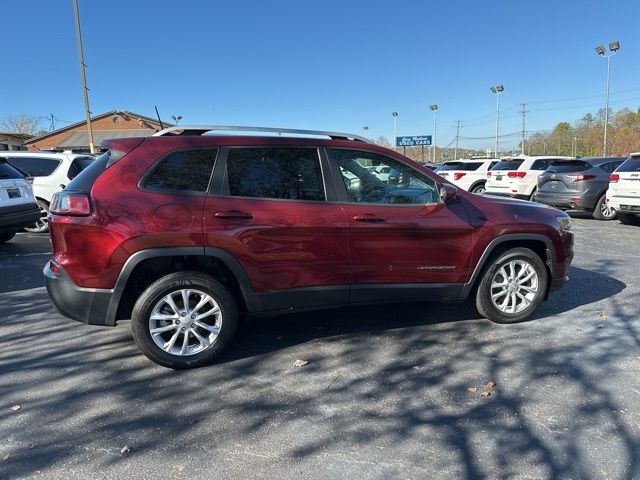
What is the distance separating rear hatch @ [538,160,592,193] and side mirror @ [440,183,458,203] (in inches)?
366

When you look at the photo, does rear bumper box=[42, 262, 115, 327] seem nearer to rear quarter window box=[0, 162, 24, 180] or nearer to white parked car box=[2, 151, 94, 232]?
rear quarter window box=[0, 162, 24, 180]

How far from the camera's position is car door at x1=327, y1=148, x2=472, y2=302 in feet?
13.0

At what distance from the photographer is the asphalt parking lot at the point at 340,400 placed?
101 inches

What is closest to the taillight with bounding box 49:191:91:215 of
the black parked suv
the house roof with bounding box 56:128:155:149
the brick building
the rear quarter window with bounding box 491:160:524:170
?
the black parked suv

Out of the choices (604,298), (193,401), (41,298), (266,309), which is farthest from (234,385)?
(604,298)

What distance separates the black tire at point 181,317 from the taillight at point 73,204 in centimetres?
73

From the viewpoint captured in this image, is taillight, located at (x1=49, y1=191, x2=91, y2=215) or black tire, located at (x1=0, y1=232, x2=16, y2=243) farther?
black tire, located at (x1=0, y1=232, x2=16, y2=243)

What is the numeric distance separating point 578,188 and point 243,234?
35.9ft

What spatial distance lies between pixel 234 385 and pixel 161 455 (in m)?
0.85

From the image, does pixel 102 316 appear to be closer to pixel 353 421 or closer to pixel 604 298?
pixel 353 421

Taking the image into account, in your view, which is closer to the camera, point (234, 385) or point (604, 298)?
point (234, 385)

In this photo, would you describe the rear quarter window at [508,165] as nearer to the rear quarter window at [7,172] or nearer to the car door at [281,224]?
the car door at [281,224]

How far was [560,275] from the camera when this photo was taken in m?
4.65

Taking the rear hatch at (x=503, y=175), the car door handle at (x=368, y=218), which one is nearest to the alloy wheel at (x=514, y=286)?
the car door handle at (x=368, y=218)
